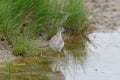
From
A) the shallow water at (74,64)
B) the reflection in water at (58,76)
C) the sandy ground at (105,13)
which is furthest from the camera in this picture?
the sandy ground at (105,13)

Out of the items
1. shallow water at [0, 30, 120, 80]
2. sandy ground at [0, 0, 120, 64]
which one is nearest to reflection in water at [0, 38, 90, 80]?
shallow water at [0, 30, 120, 80]

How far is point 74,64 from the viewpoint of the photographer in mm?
9242

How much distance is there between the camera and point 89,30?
12523 mm

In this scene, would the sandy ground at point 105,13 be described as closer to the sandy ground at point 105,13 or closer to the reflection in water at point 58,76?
the sandy ground at point 105,13

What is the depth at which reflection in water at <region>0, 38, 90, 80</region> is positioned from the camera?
8336 mm

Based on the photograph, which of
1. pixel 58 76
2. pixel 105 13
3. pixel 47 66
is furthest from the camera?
pixel 105 13

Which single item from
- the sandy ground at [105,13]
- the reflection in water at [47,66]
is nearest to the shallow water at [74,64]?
the reflection in water at [47,66]

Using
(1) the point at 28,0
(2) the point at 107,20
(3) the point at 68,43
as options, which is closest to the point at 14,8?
(1) the point at 28,0

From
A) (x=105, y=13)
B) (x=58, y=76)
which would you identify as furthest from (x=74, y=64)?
(x=105, y=13)

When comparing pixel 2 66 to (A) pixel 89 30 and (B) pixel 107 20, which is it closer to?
(A) pixel 89 30

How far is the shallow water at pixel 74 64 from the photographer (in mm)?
8359

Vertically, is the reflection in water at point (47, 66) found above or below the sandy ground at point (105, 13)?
below

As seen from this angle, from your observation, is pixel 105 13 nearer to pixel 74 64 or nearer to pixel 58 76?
pixel 74 64

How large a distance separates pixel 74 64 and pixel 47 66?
47cm
